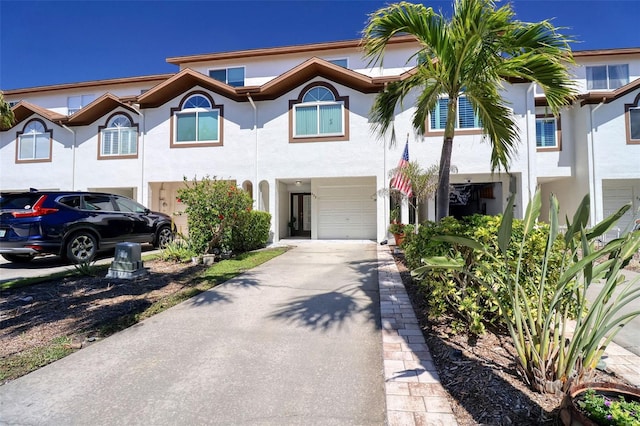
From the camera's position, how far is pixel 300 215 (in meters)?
18.3

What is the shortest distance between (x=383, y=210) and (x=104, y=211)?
9.97 meters

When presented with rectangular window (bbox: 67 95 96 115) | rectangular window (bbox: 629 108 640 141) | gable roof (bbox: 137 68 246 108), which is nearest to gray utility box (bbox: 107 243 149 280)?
gable roof (bbox: 137 68 246 108)

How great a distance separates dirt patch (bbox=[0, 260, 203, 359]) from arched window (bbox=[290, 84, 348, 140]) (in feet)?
29.2

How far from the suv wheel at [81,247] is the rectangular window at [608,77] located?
21719mm

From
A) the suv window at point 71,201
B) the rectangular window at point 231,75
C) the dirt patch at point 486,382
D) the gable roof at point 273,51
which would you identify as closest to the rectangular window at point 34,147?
the gable roof at point 273,51

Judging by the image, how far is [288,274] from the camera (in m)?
7.61

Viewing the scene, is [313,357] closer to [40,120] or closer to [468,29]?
[468,29]

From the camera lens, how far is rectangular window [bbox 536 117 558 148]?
14.8 meters

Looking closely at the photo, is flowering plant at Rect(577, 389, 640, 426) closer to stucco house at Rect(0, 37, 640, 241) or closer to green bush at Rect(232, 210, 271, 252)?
green bush at Rect(232, 210, 271, 252)

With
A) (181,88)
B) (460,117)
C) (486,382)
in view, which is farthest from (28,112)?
(486,382)

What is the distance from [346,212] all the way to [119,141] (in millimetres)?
11974

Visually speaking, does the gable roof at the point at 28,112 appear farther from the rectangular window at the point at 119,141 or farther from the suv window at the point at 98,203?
the suv window at the point at 98,203

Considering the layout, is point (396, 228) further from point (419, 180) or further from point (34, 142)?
point (34, 142)

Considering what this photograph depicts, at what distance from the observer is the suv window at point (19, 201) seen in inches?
295
